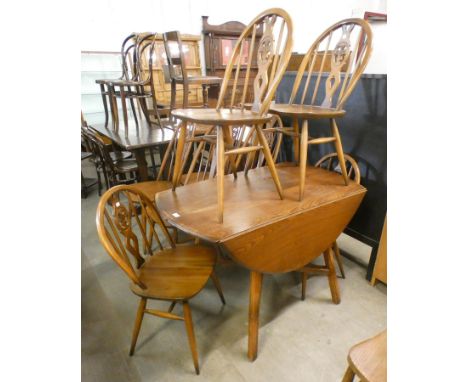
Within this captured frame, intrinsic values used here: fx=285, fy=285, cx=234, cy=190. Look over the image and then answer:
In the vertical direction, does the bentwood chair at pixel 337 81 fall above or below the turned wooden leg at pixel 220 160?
above

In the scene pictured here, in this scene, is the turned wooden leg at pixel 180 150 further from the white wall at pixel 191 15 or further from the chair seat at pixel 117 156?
the white wall at pixel 191 15

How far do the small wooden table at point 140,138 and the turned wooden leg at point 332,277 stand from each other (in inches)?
66.2

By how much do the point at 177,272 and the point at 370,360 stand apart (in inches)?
35.7

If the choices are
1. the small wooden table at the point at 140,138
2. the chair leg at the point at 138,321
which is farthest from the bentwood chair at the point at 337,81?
the small wooden table at the point at 140,138

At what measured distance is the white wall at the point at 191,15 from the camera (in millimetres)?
3830

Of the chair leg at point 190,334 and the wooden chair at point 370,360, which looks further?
the chair leg at point 190,334

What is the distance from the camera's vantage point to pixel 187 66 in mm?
4402

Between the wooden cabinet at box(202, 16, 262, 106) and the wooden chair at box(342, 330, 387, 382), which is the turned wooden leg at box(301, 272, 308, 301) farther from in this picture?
the wooden cabinet at box(202, 16, 262, 106)

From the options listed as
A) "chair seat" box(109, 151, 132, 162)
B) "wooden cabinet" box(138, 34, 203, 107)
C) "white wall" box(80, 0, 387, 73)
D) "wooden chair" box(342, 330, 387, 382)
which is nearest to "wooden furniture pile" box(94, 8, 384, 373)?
"wooden chair" box(342, 330, 387, 382)

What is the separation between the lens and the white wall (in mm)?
3830

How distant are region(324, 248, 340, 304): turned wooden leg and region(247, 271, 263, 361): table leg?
0.51 m
